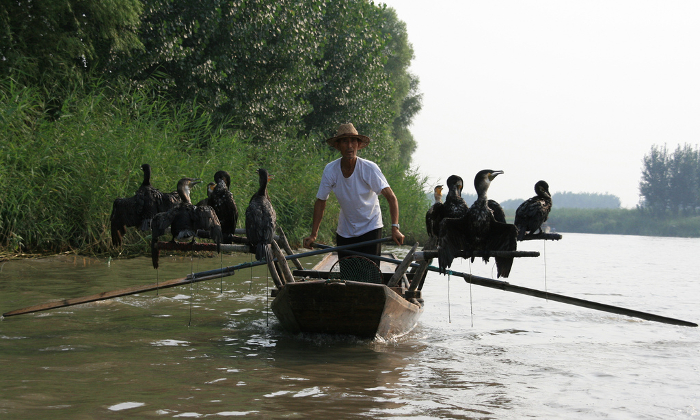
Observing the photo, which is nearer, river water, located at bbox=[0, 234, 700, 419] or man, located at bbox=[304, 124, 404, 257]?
river water, located at bbox=[0, 234, 700, 419]

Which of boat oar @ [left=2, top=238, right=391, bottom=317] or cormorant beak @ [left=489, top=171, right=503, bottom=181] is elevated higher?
cormorant beak @ [left=489, top=171, right=503, bottom=181]

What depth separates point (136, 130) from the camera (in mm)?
10617

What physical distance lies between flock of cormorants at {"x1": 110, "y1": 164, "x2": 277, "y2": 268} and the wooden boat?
457 mm

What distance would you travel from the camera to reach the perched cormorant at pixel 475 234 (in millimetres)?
4934

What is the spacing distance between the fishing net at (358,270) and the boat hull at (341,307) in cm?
47

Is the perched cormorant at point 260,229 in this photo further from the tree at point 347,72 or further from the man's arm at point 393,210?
the tree at point 347,72

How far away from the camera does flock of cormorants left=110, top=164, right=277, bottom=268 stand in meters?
5.04

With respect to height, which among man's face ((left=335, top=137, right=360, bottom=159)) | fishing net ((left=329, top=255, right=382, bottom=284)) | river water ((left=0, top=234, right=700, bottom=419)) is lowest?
river water ((left=0, top=234, right=700, bottom=419))

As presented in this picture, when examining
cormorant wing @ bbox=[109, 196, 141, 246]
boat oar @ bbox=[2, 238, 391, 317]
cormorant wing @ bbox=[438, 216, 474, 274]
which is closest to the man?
boat oar @ bbox=[2, 238, 391, 317]

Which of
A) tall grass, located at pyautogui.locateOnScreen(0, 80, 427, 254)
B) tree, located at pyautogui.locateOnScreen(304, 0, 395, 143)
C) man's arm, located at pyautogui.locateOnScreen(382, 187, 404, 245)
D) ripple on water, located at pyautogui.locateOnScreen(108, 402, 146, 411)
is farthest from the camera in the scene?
tree, located at pyautogui.locateOnScreen(304, 0, 395, 143)

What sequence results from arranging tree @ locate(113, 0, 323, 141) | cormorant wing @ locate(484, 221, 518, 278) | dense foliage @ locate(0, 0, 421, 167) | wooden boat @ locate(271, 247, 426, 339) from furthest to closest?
1. tree @ locate(113, 0, 323, 141)
2. dense foliage @ locate(0, 0, 421, 167)
3. cormorant wing @ locate(484, 221, 518, 278)
4. wooden boat @ locate(271, 247, 426, 339)

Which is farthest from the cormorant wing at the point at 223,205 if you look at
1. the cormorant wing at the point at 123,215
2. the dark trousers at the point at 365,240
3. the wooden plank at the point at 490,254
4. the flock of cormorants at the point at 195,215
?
the wooden plank at the point at 490,254

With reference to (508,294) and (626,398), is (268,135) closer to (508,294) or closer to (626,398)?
(508,294)

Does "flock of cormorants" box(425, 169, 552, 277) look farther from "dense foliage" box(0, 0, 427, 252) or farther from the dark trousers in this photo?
"dense foliage" box(0, 0, 427, 252)
